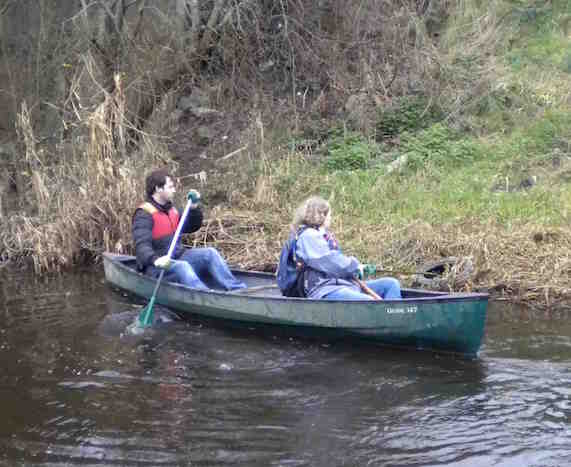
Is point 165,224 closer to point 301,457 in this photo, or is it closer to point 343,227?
point 343,227

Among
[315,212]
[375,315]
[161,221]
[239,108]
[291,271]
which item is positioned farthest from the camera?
[239,108]

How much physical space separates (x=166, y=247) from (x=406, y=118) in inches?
198

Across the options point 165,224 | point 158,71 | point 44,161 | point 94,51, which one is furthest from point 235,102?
point 165,224

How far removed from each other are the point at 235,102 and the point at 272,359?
20.8 ft

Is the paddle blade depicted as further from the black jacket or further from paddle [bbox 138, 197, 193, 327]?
the black jacket

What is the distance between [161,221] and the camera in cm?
736

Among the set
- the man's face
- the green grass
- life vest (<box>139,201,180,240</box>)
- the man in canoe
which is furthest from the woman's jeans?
the green grass

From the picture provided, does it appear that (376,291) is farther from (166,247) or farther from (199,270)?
(166,247)

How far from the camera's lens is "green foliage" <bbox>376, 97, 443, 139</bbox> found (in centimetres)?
1127

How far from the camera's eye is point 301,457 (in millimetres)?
4348

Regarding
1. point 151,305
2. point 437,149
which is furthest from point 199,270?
point 437,149

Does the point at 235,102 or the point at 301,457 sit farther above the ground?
the point at 235,102

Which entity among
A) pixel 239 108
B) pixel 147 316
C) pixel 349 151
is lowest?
pixel 147 316

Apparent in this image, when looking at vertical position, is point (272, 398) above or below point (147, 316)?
below
